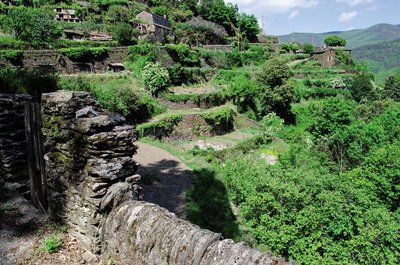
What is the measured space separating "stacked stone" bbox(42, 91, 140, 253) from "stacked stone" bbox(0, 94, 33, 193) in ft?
5.96

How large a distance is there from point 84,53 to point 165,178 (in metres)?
27.1

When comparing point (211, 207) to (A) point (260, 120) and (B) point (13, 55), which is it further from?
(B) point (13, 55)

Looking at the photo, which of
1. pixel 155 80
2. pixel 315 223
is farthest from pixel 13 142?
pixel 155 80

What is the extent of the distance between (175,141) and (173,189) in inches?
545

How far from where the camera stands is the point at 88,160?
4301 millimetres

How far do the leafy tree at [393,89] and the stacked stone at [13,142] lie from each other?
56.1 metres

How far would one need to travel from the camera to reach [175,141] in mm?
27766

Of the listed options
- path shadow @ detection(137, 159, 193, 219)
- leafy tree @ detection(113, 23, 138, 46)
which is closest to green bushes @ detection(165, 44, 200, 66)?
leafy tree @ detection(113, 23, 138, 46)

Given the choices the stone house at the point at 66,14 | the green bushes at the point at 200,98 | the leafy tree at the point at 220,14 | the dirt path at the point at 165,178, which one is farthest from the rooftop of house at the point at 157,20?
the dirt path at the point at 165,178

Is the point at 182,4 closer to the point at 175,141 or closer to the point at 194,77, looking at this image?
the point at 194,77

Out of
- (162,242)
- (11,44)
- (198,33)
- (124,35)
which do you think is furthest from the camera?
(198,33)

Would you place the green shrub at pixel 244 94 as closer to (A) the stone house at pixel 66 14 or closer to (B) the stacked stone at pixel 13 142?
(A) the stone house at pixel 66 14

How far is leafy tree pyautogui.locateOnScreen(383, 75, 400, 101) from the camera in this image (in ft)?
165

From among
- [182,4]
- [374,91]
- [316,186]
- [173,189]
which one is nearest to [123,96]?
[173,189]
